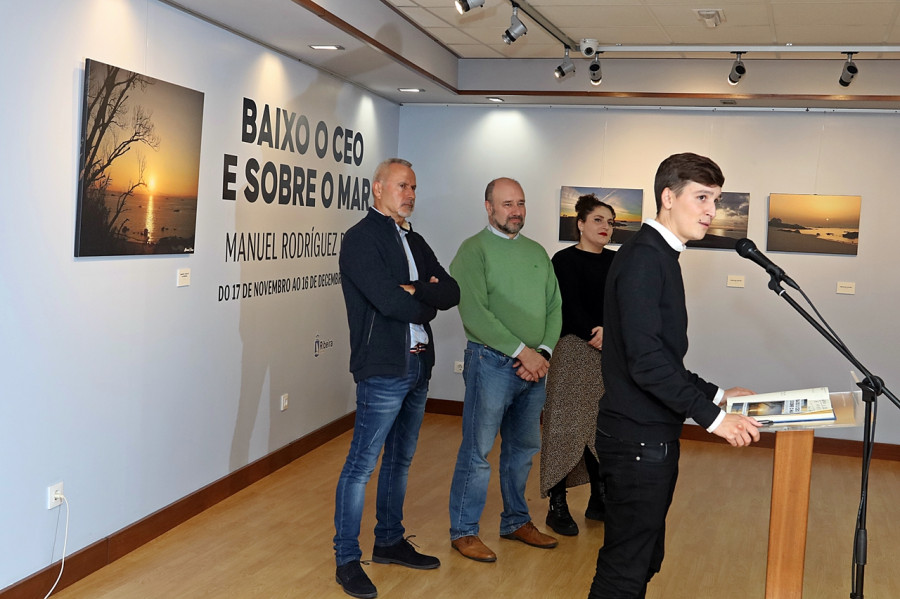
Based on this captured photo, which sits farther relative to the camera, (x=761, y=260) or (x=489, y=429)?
(x=489, y=429)

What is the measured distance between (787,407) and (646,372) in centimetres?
41

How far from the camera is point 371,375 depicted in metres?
3.81

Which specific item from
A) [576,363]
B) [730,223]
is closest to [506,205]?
[576,363]

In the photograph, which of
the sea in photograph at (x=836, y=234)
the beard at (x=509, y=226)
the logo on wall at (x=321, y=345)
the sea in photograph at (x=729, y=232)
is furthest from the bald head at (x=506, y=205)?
the sea in photograph at (x=836, y=234)

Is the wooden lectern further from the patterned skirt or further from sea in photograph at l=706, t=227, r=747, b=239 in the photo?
sea in photograph at l=706, t=227, r=747, b=239

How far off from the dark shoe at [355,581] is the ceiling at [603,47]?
264 centimetres

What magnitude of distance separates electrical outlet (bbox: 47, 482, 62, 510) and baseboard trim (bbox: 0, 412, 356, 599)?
0.26 m

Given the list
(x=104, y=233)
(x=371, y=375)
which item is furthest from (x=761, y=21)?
→ (x=104, y=233)

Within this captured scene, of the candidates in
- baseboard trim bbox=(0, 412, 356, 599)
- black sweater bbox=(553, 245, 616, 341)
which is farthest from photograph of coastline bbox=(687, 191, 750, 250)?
baseboard trim bbox=(0, 412, 356, 599)

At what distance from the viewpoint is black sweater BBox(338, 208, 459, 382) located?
3756 mm

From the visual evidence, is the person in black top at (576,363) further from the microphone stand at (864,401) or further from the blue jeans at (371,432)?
the microphone stand at (864,401)

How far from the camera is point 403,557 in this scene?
13.9ft

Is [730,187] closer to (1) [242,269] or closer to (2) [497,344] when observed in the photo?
(2) [497,344]

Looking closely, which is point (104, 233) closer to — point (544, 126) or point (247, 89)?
point (247, 89)
